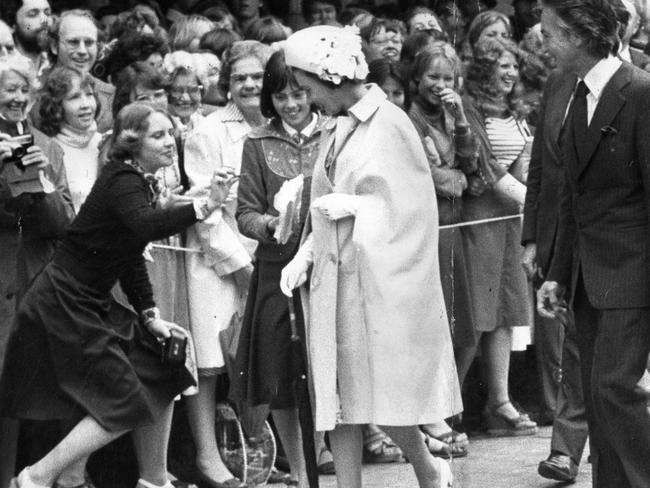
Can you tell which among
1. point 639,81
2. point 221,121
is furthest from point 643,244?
point 221,121

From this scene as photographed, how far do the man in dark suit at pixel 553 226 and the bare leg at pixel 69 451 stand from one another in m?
1.77

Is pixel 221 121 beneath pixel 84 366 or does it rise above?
above

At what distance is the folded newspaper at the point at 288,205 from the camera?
6.91m

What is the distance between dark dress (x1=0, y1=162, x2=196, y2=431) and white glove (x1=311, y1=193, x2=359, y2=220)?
1.80 ft

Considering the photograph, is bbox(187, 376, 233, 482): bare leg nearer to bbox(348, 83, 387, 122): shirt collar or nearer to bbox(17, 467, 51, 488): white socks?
bbox(17, 467, 51, 488): white socks

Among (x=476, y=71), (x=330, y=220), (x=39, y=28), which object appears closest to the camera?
(x=330, y=220)

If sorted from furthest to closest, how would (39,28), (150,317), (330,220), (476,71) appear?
(476,71) < (39,28) < (150,317) < (330,220)

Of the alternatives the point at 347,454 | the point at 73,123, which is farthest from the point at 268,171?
the point at 347,454

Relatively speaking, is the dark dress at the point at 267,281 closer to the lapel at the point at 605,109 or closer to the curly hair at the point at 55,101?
the curly hair at the point at 55,101

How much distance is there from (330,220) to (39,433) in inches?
68.7

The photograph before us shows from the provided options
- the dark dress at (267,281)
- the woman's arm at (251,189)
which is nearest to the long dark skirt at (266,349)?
the dark dress at (267,281)

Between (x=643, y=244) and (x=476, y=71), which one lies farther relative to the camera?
(x=476, y=71)

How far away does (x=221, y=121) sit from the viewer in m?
8.00

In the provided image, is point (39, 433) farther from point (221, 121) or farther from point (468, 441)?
point (468, 441)
